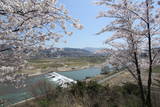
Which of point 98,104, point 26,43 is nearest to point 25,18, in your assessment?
point 26,43

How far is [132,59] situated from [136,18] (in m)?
1.18

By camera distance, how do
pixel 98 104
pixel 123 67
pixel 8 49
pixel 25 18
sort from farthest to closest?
pixel 123 67
pixel 98 104
pixel 8 49
pixel 25 18

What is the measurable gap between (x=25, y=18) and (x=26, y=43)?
718 mm

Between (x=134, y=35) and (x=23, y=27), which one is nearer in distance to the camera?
(x=23, y=27)

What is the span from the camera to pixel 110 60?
492 centimetres

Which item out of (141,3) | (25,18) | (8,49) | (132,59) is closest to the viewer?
(25,18)

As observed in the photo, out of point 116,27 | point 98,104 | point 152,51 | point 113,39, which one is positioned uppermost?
point 116,27

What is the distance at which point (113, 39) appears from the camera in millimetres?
4582

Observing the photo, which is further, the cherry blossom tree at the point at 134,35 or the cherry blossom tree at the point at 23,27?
the cherry blossom tree at the point at 134,35

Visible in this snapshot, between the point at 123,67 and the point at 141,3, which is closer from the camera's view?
the point at 141,3

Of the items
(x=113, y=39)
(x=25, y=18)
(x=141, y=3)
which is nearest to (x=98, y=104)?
(x=113, y=39)

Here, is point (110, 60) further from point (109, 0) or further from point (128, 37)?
point (109, 0)

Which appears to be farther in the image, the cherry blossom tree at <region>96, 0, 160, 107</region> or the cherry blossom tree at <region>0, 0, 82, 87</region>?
the cherry blossom tree at <region>96, 0, 160, 107</region>

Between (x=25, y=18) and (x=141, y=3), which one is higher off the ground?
(x=141, y=3)
